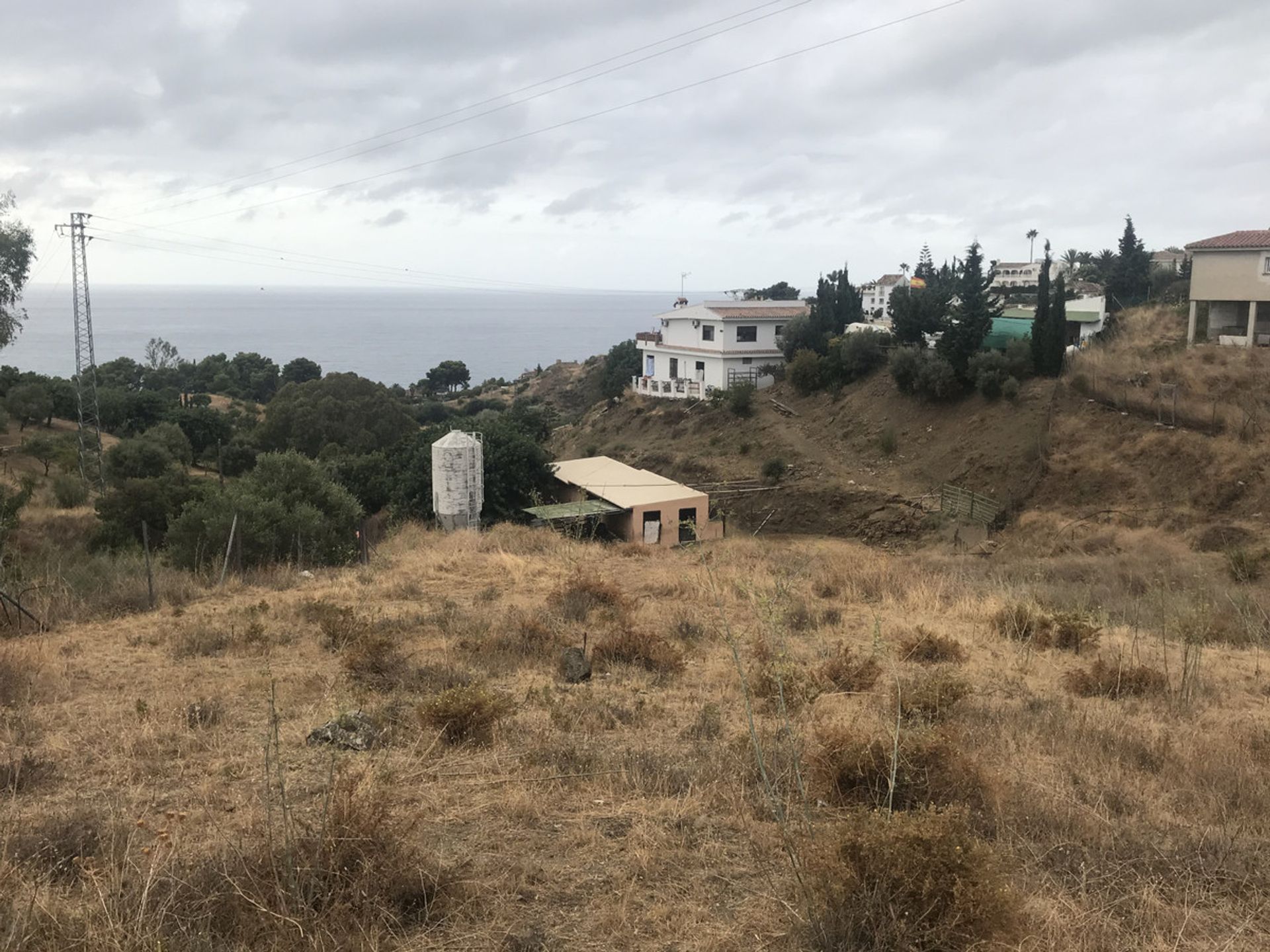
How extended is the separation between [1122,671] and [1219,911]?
4.83 meters

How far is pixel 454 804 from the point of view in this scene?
6.00 meters

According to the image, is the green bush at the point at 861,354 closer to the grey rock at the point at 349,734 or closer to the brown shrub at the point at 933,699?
the brown shrub at the point at 933,699

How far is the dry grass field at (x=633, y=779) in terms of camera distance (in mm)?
4406

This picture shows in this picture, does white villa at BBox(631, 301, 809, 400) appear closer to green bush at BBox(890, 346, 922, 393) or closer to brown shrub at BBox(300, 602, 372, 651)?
green bush at BBox(890, 346, 922, 393)

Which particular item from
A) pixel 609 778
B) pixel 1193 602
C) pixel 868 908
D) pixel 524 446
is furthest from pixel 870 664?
pixel 524 446

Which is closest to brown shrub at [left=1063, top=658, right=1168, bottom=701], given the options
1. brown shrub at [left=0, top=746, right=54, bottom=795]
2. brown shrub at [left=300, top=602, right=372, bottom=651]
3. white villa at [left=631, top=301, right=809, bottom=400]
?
brown shrub at [left=300, top=602, right=372, bottom=651]

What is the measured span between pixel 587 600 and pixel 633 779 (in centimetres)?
626

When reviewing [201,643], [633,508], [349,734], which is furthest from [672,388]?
[349,734]

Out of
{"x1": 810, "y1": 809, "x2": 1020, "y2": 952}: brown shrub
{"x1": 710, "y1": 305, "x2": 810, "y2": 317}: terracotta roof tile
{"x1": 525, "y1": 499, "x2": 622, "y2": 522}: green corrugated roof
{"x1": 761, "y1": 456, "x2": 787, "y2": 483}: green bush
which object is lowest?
{"x1": 525, "y1": 499, "x2": 622, "y2": 522}: green corrugated roof

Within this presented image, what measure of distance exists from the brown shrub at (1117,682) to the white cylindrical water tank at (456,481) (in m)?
16.6

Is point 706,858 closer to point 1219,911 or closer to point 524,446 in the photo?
point 1219,911

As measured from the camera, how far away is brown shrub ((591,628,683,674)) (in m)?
9.57

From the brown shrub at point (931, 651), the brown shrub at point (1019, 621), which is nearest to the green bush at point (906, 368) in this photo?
the brown shrub at point (1019, 621)

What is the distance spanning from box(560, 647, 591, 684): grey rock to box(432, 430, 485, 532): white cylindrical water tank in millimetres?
14423
